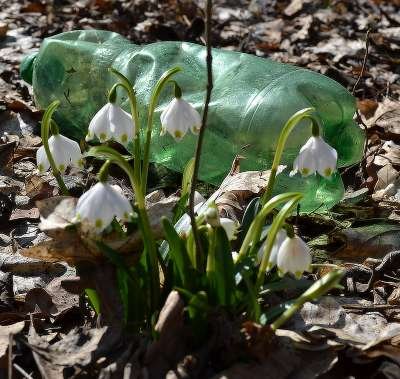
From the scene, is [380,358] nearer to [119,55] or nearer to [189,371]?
[189,371]

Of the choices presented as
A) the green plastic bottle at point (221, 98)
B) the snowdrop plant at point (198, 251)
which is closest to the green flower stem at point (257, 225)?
the snowdrop plant at point (198, 251)

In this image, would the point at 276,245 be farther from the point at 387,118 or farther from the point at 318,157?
the point at 387,118

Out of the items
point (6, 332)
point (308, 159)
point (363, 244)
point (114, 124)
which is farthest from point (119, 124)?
point (363, 244)

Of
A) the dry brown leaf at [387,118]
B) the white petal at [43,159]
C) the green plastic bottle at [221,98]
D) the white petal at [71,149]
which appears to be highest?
the white petal at [71,149]

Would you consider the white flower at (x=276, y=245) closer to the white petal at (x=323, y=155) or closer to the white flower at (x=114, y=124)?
the white petal at (x=323, y=155)

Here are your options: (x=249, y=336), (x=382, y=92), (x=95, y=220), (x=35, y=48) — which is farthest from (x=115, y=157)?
(x=35, y=48)
